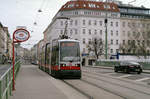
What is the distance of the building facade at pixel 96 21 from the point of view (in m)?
81.4

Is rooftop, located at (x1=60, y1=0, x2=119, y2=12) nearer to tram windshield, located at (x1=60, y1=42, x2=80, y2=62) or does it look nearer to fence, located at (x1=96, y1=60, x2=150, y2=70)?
fence, located at (x1=96, y1=60, x2=150, y2=70)

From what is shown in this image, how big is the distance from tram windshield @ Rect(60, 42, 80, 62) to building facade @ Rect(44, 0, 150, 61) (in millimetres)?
58606

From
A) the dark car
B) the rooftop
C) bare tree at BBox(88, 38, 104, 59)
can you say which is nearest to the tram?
the dark car

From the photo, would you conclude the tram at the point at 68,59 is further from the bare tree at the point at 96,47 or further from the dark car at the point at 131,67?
the bare tree at the point at 96,47

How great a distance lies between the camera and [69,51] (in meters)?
20.2

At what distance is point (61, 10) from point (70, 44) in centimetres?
6361

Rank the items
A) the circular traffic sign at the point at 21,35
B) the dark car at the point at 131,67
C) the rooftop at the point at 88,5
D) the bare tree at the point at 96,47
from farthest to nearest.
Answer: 1. the rooftop at the point at 88,5
2. the bare tree at the point at 96,47
3. the dark car at the point at 131,67
4. the circular traffic sign at the point at 21,35

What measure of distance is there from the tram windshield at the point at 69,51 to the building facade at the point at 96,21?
5861 centimetres

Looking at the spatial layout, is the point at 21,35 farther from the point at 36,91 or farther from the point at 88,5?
the point at 88,5

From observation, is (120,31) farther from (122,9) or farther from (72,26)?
(72,26)

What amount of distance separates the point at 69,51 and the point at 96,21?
64061mm

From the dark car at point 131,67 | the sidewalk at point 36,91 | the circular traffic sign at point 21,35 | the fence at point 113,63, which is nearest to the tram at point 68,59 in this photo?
the sidewalk at point 36,91

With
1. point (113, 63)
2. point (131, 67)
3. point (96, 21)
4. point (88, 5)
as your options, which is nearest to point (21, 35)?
point (131, 67)

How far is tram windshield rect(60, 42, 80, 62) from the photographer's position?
20.0m
